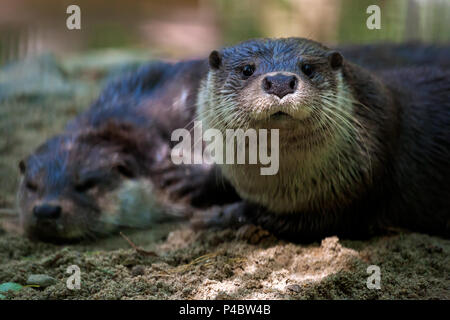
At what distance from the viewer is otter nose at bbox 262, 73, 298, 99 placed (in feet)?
7.95

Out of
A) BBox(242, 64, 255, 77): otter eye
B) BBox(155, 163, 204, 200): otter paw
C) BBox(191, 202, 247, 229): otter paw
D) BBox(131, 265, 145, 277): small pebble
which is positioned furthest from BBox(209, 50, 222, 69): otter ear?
BBox(131, 265, 145, 277): small pebble

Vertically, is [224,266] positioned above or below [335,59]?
below

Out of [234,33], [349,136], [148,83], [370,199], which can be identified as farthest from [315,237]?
[234,33]

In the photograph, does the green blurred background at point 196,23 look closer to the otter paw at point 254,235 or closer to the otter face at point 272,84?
the otter face at point 272,84

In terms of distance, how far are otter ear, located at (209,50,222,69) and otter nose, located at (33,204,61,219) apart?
1270 millimetres

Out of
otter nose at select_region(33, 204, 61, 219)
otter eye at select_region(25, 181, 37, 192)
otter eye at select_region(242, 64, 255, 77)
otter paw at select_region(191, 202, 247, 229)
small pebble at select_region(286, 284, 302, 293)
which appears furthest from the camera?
otter eye at select_region(25, 181, 37, 192)

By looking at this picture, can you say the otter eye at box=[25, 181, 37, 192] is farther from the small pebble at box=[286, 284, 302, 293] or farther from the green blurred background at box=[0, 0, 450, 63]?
the green blurred background at box=[0, 0, 450, 63]

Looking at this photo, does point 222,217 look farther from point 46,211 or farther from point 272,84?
point 272,84

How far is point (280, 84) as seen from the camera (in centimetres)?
243

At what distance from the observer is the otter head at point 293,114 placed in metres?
2.50

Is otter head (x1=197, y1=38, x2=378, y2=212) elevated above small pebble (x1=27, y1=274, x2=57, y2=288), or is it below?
above

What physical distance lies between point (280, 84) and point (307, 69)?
345 mm

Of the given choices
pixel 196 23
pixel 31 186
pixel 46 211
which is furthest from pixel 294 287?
pixel 196 23

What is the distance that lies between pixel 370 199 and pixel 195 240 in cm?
94
